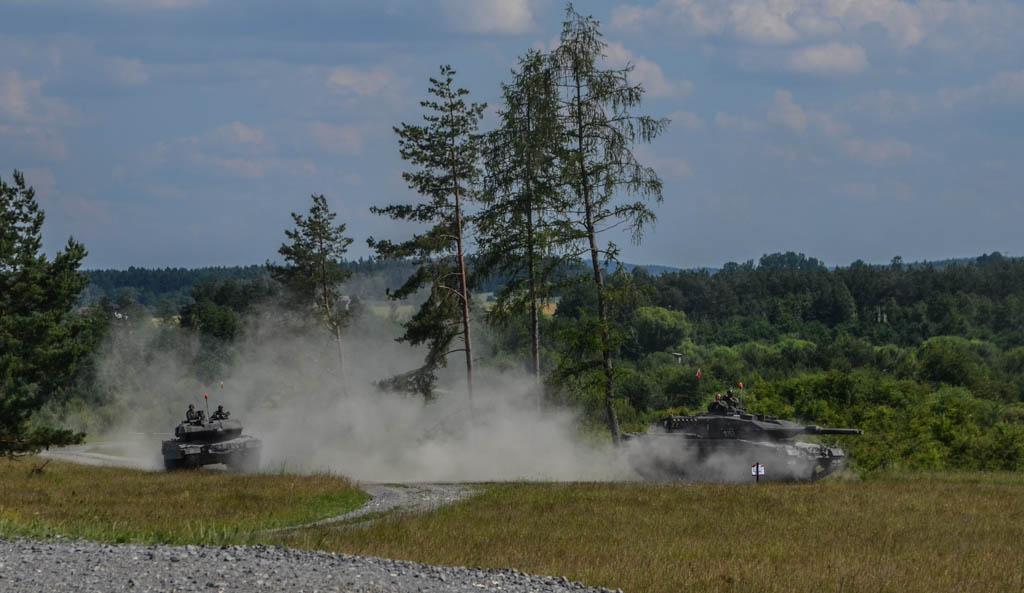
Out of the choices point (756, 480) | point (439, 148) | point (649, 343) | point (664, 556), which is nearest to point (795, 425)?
point (756, 480)

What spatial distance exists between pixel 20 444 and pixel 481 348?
Result: 43.3m

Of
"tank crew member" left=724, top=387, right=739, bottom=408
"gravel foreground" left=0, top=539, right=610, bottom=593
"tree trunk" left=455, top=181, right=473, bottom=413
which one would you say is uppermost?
"tree trunk" left=455, top=181, right=473, bottom=413

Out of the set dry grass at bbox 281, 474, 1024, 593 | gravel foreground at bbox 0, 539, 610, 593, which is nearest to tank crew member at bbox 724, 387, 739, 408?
dry grass at bbox 281, 474, 1024, 593

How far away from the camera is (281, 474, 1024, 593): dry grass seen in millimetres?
15531

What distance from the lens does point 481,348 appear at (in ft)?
254

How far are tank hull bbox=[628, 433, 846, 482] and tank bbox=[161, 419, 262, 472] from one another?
1326 cm

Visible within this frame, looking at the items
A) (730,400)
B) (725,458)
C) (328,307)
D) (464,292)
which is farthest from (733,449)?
(328,307)

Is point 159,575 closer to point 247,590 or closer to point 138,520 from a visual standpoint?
point 247,590

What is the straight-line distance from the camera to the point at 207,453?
39312mm

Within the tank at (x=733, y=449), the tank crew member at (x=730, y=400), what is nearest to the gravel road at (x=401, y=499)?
the tank at (x=733, y=449)

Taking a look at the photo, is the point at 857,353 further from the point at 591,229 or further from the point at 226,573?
the point at 226,573

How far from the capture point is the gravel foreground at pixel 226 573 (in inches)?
481

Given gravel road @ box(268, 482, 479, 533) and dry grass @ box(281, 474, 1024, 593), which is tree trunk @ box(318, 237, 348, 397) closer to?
gravel road @ box(268, 482, 479, 533)

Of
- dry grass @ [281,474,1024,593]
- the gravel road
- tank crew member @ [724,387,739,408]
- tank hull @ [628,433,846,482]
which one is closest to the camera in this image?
Result: dry grass @ [281,474,1024,593]
